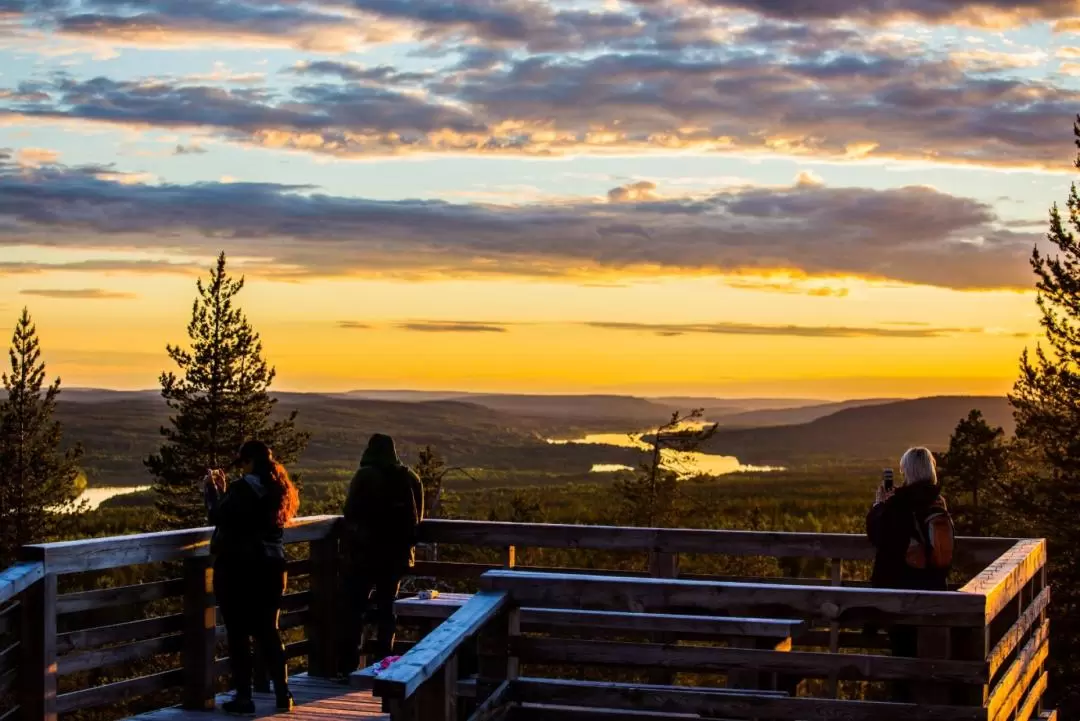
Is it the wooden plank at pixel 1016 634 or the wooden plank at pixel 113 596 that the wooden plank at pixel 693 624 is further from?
the wooden plank at pixel 113 596

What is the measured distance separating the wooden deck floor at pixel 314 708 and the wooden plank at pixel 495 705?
6.54ft

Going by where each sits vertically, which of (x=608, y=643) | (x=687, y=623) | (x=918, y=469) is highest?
(x=918, y=469)

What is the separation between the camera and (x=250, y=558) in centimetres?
962

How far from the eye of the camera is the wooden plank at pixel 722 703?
24.2 ft

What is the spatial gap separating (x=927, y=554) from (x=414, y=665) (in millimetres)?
3928

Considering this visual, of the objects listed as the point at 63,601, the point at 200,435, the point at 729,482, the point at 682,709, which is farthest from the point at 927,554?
the point at 729,482

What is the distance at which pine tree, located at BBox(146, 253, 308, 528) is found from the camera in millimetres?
39562

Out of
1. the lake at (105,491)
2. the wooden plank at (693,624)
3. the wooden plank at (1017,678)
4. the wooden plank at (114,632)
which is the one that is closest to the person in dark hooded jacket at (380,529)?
the wooden plank at (114,632)

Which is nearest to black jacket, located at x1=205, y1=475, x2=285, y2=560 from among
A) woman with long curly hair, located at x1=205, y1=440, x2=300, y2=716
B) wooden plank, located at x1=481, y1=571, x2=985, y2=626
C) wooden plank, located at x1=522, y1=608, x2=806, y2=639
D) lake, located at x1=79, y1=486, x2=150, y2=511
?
woman with long curly hair, located at x1=205, y1=440, x2=300, y2=716

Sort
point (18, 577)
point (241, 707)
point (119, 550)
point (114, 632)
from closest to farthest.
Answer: point (18, 577), point (119, 550), point (114, 632), point (241, 707)

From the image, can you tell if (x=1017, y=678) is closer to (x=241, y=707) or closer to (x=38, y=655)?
(x=241, y=707)

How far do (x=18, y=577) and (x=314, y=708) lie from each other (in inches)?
109

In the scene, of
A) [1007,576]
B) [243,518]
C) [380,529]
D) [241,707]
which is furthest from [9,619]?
[1007,576]

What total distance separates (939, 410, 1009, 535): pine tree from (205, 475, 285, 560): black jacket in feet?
61.0
